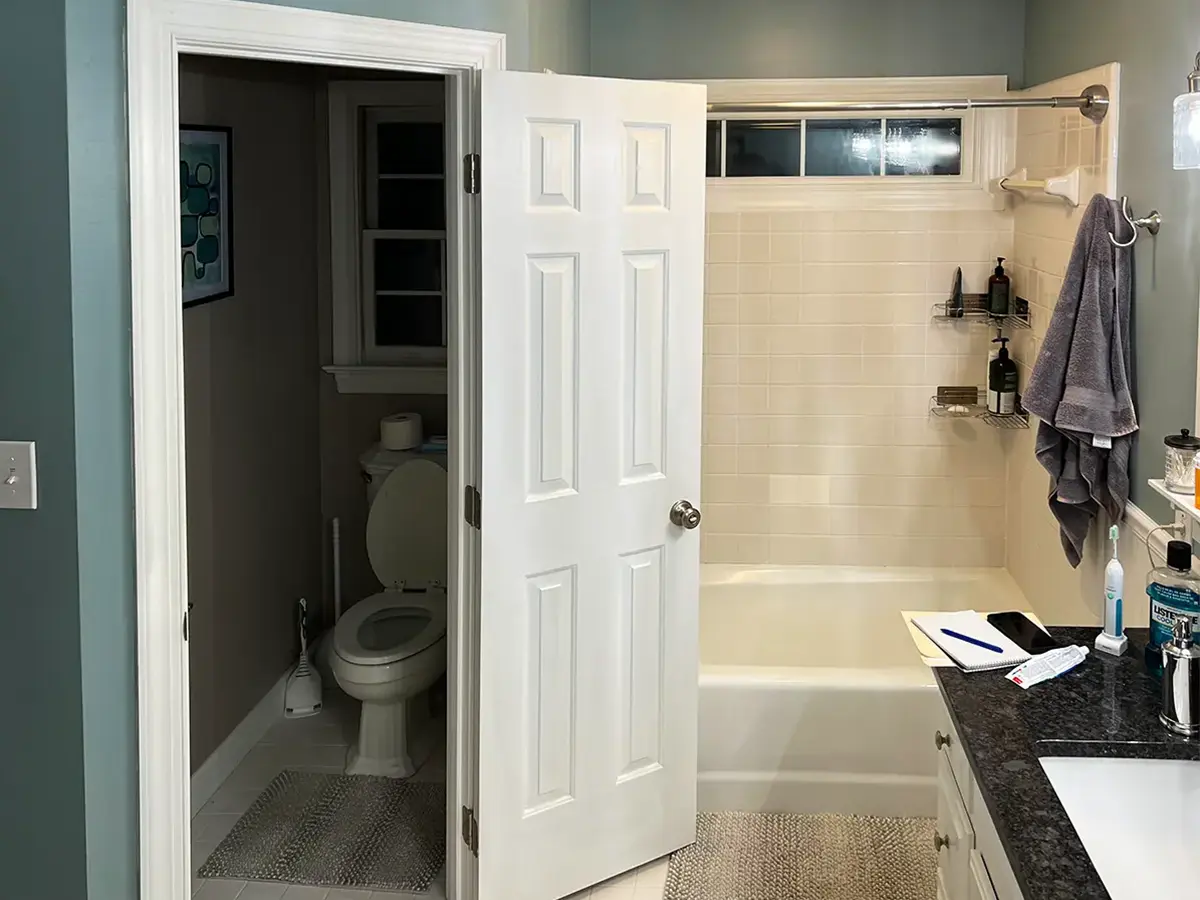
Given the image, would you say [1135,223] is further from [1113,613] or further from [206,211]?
[206,211]

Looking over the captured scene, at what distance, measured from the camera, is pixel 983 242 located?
15.1 ft

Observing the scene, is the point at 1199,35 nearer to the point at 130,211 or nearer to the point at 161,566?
the point at 130,211

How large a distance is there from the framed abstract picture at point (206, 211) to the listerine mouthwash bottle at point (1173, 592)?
2672mm

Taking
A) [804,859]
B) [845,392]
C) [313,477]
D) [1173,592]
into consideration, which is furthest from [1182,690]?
[313,477]

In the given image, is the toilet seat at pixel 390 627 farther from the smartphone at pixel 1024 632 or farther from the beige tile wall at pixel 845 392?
the smartphone at pixel 1024 632

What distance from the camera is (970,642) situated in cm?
271

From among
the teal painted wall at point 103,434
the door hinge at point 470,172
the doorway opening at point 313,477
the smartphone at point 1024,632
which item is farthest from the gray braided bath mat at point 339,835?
the door hinge at point 470,172

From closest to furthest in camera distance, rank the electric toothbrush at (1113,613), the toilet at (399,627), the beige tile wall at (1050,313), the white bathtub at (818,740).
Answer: the electric toothbrush at (1113,613) → the beige tile wall at (1050,313) → the white bathtub at (818,740) → the toilet at (399,627)

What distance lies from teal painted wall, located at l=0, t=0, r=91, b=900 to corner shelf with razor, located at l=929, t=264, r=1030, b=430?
2920 millimetres

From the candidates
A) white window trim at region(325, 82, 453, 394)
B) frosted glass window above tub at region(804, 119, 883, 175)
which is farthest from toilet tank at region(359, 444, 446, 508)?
frosted glass window above tub at region(804, 119, 883, 175)

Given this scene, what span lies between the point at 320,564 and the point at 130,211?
A: 2737mm

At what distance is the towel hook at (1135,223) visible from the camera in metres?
3.16

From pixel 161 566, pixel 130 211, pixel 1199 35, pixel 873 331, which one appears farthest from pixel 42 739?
pixel 873 331

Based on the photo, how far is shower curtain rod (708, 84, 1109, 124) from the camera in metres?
3.54
